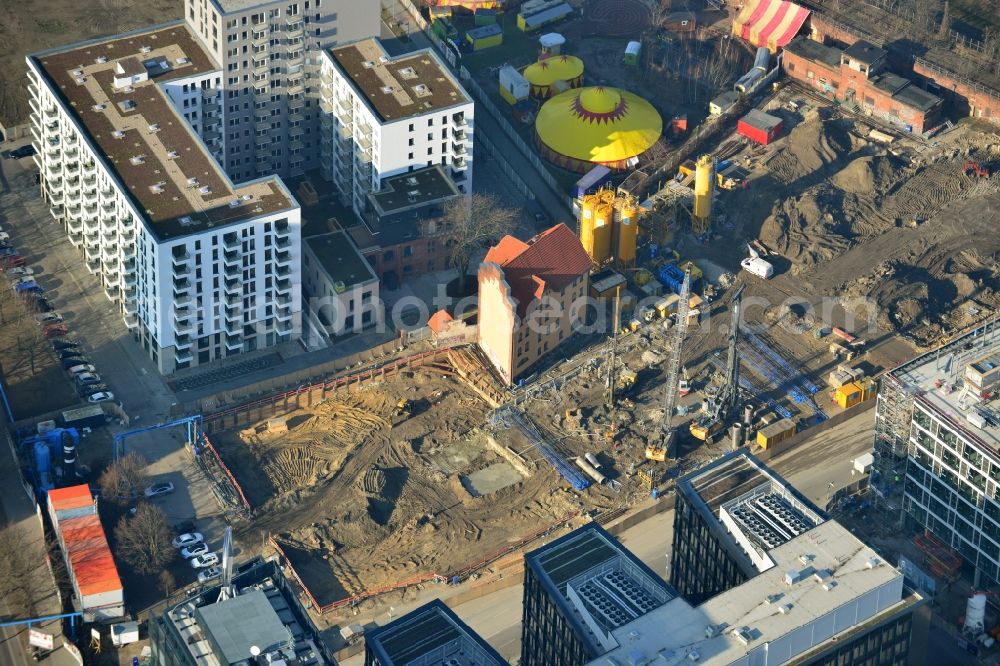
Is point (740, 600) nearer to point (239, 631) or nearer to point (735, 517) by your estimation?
point (735, 517)

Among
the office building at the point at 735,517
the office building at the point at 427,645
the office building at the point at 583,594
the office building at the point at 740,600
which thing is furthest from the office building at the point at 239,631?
the office building at the point at 735,517

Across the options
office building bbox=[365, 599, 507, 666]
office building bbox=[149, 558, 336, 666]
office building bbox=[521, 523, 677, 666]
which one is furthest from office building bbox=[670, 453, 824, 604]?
office building bbox=[149, 558, 336, 666]

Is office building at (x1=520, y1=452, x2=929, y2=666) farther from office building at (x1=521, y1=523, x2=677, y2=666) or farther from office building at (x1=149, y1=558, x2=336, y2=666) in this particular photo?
office building at (x1=149, y1=558, x2=336, y2=666)

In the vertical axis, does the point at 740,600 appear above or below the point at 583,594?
above

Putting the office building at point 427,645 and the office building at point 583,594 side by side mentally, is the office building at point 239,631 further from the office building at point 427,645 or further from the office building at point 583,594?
the office building at point 583,594

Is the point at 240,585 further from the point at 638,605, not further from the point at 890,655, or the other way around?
the point at 890,655

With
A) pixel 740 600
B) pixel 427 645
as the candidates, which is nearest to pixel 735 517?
pixel 740 600

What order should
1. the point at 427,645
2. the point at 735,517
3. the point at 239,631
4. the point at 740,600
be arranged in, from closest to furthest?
the point at 239,631, the point at 740,600, the point at 427,645, the point at 735,517

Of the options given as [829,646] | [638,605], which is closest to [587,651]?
[638,605]
